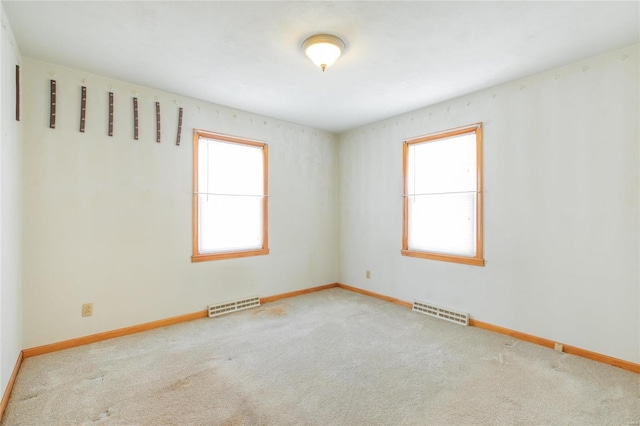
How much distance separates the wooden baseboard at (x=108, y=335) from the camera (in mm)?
2736

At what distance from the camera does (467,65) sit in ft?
9.26

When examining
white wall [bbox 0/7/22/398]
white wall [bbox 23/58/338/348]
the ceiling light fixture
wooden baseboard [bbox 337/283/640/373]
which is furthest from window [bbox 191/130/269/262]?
wooden baseboard [bbox 337/283/640/373]

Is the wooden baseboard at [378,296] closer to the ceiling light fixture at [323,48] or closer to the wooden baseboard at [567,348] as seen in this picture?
the wooden baseboard at [567,348]

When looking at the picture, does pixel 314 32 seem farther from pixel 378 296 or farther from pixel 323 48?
pixel 378 296

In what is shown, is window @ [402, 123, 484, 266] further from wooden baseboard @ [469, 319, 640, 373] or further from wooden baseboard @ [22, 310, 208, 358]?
wooden baseboard @ [22, 310, 208, 358]

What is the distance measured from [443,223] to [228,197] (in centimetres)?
269

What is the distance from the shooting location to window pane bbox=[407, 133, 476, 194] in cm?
358

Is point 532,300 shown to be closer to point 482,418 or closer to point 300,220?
point 482,418

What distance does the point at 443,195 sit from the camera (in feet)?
12.5

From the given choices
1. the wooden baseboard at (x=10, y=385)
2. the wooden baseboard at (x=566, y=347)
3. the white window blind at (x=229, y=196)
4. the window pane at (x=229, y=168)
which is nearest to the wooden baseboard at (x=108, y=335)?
the wooden baseboard at (x=10, y=385)

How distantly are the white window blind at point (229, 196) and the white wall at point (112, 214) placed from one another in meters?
0.17

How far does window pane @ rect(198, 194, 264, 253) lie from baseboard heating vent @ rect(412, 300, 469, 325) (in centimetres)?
223

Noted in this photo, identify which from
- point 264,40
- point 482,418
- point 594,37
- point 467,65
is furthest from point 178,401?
point 594,37

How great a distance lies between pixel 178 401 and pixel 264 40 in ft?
8.71
